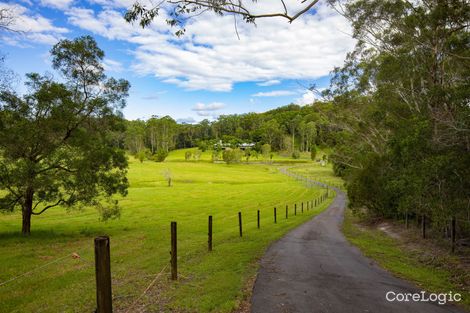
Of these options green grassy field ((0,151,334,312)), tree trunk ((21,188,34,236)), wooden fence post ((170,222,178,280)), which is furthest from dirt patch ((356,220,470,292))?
tree trunk ((21,188,34,236))

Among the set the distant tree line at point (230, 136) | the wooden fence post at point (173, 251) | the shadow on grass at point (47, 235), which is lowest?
the shadow on grass at point (47, 235)

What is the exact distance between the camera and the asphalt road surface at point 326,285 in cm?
771

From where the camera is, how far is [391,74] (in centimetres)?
2327

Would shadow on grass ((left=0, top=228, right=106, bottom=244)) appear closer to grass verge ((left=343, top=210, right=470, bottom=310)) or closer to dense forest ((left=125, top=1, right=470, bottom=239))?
grass verge ((left=343, top=210, right=470, bottom=310))

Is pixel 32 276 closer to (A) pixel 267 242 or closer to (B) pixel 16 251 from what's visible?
(B) pixel 16 251

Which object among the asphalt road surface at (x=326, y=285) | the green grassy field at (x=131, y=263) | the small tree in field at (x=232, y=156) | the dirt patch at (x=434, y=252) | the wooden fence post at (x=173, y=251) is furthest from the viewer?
the small tree in field at (x=232, y=156)

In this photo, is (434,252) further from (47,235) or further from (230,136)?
(230,136)

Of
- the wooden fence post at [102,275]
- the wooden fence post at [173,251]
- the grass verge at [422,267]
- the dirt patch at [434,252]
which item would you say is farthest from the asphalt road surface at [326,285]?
the wooden fence post at [102,275]

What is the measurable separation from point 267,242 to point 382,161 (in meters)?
14.1

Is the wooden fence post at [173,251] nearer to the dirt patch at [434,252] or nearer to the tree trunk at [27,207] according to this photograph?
the dirt patch at [434,252]

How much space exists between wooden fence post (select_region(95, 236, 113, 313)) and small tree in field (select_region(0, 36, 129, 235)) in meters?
17.1

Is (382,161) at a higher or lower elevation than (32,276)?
higher

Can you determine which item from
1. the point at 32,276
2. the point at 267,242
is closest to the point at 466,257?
the point at 267,242

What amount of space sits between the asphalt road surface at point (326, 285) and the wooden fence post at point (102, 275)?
11.7 feet
